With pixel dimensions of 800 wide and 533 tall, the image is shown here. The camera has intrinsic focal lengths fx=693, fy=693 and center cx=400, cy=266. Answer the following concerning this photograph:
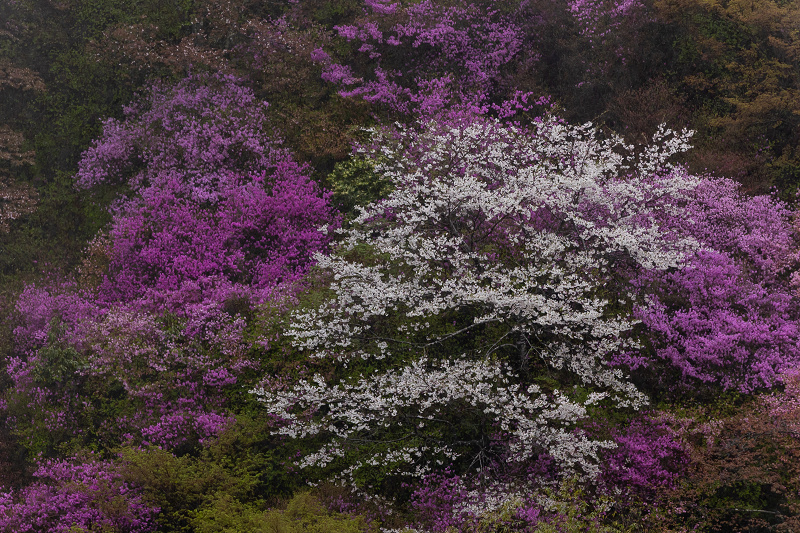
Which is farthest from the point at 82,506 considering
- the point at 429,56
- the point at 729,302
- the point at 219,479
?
the point at 429,56

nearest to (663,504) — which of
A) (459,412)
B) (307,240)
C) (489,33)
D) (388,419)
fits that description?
(459,412)

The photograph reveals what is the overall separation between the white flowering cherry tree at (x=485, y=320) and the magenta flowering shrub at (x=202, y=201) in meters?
3.09

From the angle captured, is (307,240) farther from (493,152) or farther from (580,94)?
(580,94)

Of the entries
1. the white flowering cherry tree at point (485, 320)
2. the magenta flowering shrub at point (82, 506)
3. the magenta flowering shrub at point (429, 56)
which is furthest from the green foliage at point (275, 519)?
the magenta flowering shrub at point (429, 56)

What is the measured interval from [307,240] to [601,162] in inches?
245

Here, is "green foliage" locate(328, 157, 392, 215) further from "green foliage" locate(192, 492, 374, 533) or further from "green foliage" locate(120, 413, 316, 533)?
"green foliage" locate(192, 492, 374, 533)

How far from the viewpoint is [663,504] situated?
361 inches

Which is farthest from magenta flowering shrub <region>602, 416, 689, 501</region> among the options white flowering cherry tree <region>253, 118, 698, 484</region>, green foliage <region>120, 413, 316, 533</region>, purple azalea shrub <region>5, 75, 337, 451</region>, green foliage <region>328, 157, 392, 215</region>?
green foliage <region>328, 157, 392, 215</region>

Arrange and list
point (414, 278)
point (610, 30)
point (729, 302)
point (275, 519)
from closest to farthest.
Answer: point (275, 519) → point (414, 278) → point (729, 302) → point (610, 30)

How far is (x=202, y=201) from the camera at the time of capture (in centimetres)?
1526

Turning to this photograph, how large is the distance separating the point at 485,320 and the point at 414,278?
1331 mm

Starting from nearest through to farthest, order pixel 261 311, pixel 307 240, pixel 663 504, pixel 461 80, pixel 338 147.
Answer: pixel 663 504, pixel 261 311, pixel 307 240, pixel 338 147, pixel 461 80

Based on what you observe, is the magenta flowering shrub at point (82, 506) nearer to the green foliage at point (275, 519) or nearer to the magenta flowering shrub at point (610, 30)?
the green foliage at point (275, 519)

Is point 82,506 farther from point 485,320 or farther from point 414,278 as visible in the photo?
point 485,320
